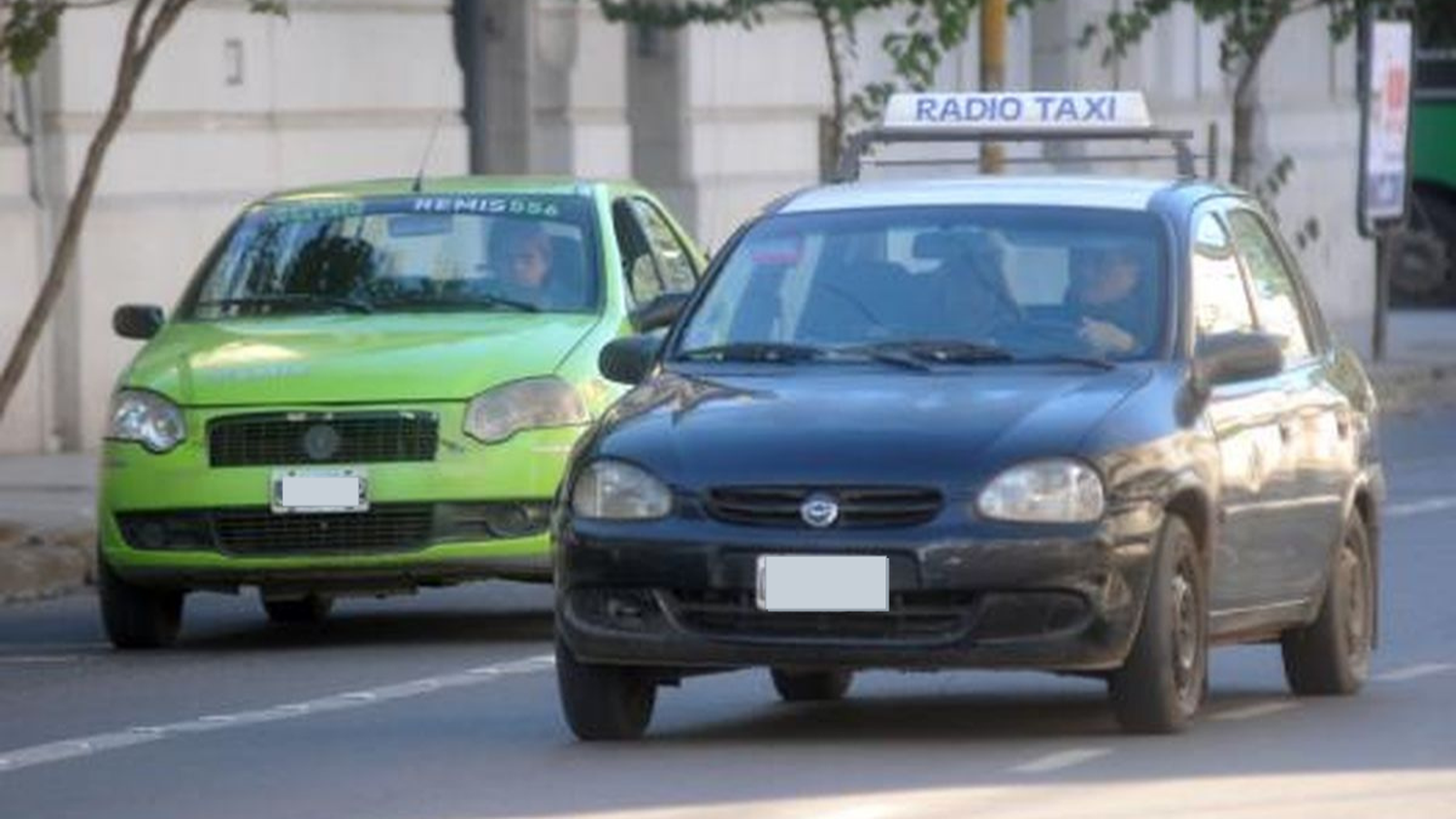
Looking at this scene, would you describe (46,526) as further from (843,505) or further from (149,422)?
(843,505)

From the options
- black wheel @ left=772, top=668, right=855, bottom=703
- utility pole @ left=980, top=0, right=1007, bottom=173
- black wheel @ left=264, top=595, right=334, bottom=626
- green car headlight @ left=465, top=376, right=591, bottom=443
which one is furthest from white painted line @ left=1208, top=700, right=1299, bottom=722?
utility pole @ left=980, top=0, right=1007, bottom=173

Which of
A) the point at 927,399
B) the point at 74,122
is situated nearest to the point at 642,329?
the point at 927,399

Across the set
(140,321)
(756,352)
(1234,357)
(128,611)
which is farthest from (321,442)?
(1234,357)

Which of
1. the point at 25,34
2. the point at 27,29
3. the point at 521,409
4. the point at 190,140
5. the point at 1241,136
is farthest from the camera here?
the point at 1241,136

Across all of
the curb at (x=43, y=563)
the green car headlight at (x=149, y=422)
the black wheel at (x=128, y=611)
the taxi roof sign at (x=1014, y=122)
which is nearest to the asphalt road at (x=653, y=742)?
the black wheel at (x=128, y=611)

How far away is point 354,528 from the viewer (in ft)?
52.3

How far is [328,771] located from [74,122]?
1349 centimetres

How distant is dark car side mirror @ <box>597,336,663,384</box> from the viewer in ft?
44.4

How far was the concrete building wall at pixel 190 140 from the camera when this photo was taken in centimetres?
2502

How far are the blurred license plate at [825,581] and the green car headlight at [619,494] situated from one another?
34 cm

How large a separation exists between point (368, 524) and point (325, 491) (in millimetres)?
182

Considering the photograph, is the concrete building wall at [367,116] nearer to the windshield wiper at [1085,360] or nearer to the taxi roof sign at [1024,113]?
the taxi roof sign at [1024,113]

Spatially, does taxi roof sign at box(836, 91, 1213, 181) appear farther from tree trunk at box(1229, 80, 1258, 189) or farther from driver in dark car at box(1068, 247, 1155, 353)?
tree trunk at box(1229, 80, 1258, 189)

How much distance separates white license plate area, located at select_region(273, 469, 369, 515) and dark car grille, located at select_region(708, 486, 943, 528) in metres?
3.95
